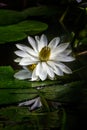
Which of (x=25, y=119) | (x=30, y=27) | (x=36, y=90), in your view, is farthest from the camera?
(x=30, y=27)

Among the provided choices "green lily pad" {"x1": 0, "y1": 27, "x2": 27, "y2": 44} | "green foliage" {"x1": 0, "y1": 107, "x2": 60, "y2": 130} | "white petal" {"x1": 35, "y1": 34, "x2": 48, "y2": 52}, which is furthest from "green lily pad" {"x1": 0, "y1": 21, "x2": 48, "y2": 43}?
"green foliage" {"x1": 0, "y1": 107, "x2": 60, "y2": 130}

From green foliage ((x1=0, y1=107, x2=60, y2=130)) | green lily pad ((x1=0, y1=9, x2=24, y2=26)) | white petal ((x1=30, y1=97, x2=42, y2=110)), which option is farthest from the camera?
green lily pad ((x1=0, y1=9, x2=24, y2=26))

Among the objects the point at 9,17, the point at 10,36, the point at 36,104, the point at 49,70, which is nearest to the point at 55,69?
the point at 49,70

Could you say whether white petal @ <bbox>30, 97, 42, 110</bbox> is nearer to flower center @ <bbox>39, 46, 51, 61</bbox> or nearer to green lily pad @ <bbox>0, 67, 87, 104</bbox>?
green lily pad @ <bbox>0, 67, 87, 104</bbox>

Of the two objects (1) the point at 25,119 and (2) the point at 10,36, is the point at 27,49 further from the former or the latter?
(1) the point at 25,119

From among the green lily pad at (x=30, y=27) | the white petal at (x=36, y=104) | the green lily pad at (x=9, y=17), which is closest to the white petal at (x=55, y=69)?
the white petal at (x=36, y=104)

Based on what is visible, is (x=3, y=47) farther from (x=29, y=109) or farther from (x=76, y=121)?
(x=76, y=121)

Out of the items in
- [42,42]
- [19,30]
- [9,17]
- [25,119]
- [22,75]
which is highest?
[9,17]

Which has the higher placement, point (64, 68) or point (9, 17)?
point (9, 17)

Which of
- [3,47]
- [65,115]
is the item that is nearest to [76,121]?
[65,115]
